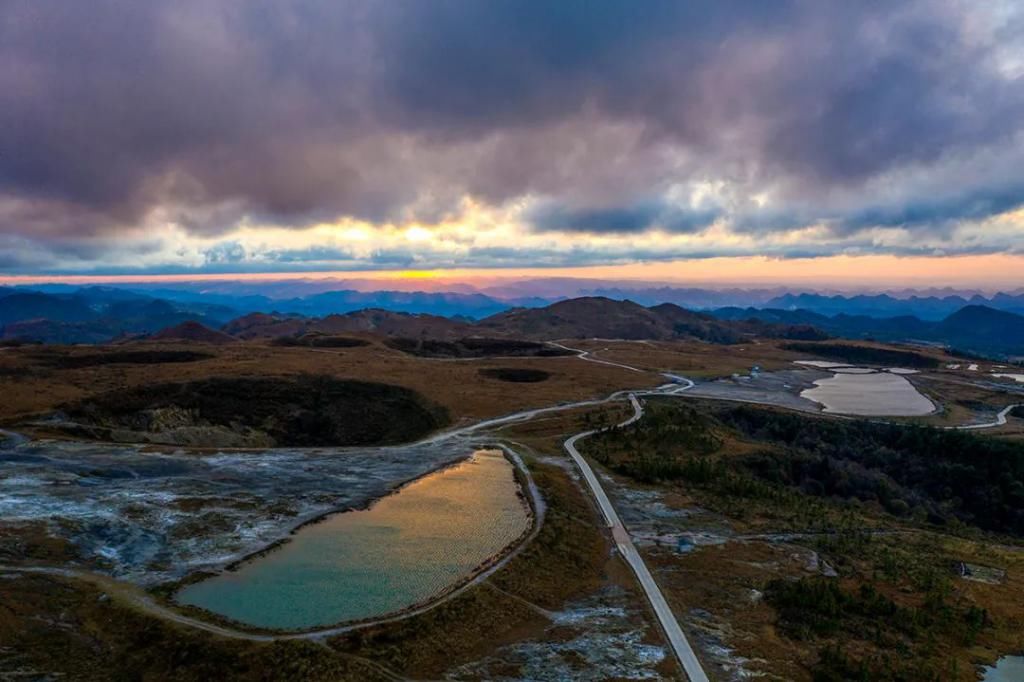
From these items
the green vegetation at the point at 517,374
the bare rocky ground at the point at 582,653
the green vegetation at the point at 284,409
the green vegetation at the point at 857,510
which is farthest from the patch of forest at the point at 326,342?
the bare rocky ground at the point at 582,653

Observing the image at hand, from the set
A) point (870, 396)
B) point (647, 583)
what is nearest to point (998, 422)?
point (870, 396)

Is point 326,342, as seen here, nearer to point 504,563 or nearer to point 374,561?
point 374,561

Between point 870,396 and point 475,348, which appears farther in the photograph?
point 475,348

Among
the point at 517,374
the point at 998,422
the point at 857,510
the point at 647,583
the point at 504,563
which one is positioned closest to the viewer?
the point at 647,583

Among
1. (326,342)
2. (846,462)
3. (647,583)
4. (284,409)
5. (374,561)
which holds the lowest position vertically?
(846,462)

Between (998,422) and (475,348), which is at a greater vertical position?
(475,348)

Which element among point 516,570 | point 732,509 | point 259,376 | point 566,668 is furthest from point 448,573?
point 259,376

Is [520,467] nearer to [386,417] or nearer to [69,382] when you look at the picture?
[386,417]

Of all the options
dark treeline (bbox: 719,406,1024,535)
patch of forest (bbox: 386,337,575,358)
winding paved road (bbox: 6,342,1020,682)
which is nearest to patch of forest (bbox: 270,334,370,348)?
patch of forest (bbox: 386,337,575,358)
